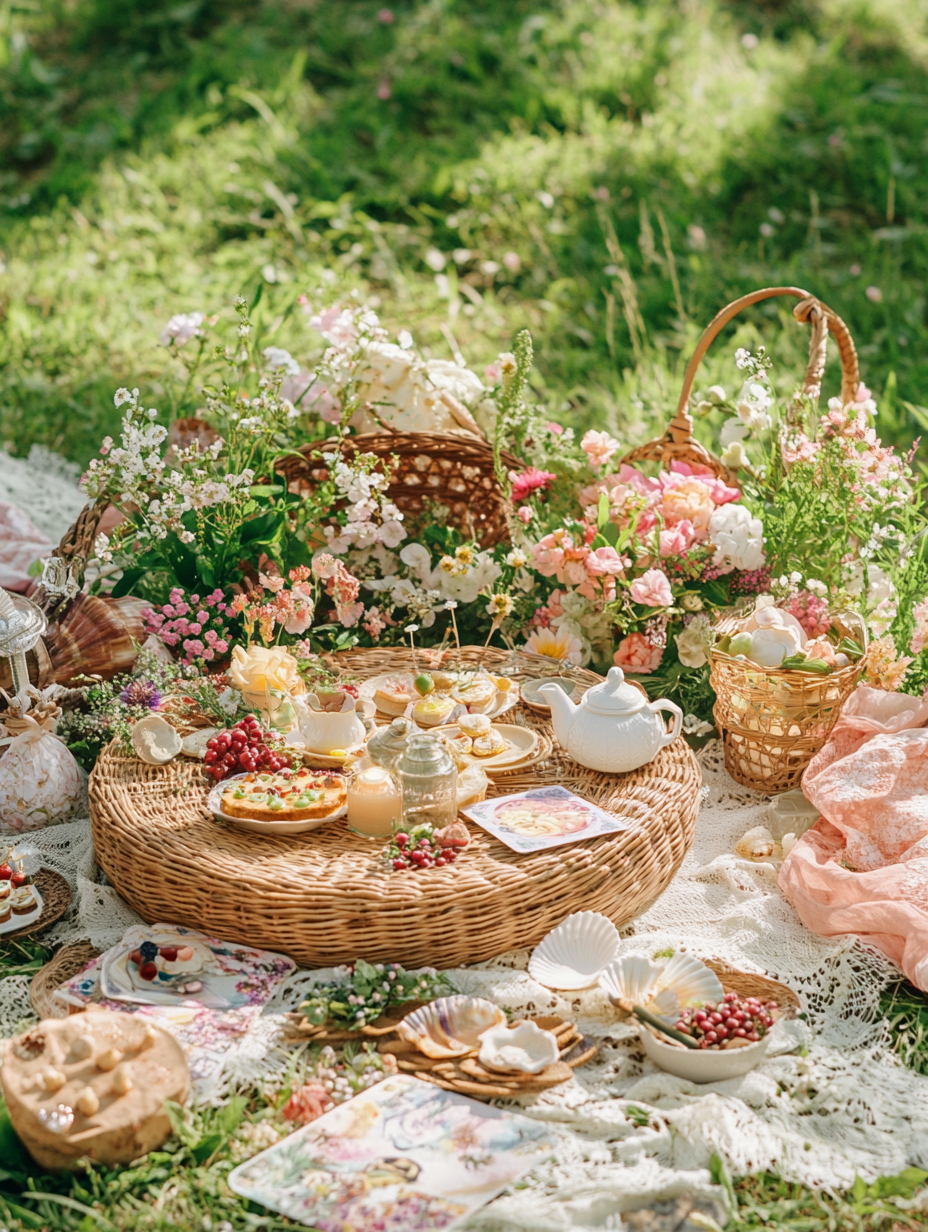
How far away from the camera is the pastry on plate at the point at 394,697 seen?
11.1 feet

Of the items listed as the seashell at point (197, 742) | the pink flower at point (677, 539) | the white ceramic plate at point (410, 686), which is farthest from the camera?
the pink flower at point (677, 539)

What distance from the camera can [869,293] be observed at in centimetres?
655

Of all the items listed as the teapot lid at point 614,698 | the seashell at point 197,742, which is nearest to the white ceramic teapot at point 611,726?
the teapot lid at point 614,698

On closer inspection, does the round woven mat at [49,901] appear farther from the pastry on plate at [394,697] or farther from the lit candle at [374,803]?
the pastry on plate at [394,697]

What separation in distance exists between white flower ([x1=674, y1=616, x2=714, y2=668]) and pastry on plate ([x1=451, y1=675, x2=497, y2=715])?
2.22ft

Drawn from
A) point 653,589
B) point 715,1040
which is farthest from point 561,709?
point 715,1040

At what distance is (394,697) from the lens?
3395mm

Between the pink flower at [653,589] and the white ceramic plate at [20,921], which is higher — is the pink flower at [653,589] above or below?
above

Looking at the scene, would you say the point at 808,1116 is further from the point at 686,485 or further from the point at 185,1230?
the point at 686,485

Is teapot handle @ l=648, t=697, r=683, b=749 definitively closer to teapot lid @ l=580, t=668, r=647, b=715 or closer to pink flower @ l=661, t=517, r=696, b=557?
teapot lid @ l=580, t=668, r=647, b=715

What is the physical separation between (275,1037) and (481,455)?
2320mm

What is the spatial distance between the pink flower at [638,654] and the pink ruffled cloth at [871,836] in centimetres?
63

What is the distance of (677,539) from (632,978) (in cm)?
151

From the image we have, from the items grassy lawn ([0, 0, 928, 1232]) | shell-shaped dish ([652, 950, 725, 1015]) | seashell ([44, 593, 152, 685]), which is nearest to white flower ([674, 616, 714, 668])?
shell-shaped dish ([652, 950, 725, 1015])
